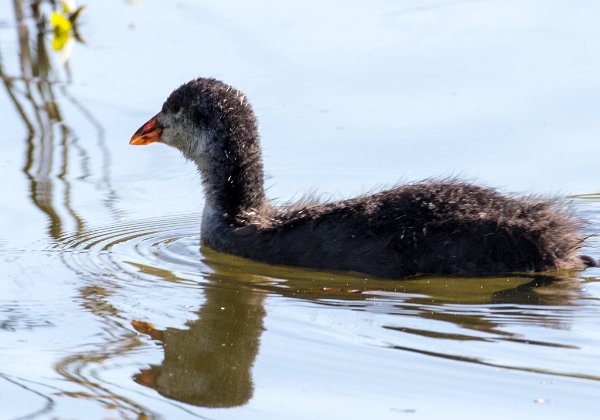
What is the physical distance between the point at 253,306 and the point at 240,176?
155 centimetres

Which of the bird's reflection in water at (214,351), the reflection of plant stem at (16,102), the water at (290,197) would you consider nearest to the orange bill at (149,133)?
the water at (290,197)

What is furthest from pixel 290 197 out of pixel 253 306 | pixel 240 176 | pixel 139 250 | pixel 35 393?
pixel 35 393

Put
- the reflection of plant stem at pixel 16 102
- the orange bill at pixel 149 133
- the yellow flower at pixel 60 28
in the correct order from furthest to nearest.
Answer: the reflection of plant stem at pixel 16 102 → the yellow flower at pixel 60 28 → the orange bill at pixel 149 133

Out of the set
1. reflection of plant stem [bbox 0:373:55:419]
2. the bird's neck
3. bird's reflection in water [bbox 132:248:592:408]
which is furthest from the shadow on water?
reflection of plant stem [bbox 0:373:55:419]

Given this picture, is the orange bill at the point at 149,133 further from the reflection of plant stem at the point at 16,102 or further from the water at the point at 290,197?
the reflection of plant stem at the point at 16,102

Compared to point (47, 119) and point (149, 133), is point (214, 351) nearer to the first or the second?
point (149, 133)

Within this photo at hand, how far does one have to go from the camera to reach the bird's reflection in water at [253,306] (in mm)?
6465

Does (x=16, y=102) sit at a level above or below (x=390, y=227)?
above

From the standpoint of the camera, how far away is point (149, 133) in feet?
31.6

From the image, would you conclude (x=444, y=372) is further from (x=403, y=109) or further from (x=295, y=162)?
(x=403, y=109)

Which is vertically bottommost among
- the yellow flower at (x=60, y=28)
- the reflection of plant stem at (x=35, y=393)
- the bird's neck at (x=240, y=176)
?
the reflection of plant stem at (x=35, y=393)

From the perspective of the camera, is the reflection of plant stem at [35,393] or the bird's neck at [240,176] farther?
the bird's neck at [240,176]

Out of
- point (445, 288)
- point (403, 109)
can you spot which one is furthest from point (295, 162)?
point (445, 288)

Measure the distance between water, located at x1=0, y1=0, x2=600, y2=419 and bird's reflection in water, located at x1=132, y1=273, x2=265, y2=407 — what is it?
19 mm
